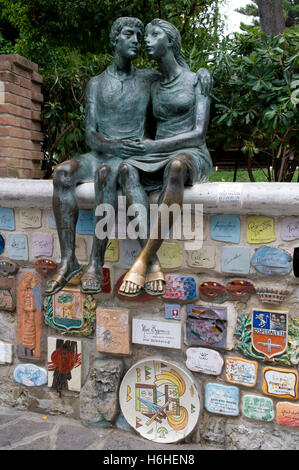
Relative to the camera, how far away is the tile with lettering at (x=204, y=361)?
86.0 inches

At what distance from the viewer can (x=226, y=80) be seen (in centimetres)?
284

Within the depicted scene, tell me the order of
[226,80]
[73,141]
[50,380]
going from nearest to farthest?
[50,380]
[226,80]
[73,141]

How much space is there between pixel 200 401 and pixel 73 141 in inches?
87.9

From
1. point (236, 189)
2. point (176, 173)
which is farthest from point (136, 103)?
point (236, 189)

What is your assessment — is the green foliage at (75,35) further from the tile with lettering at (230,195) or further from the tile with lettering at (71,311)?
the tile with lettering at (230,195)

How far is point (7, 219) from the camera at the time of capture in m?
2.63

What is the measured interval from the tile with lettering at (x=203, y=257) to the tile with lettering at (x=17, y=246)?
1.02m

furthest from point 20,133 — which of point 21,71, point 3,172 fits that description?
point 21,71

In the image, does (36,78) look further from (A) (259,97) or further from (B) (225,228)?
(B) (225,228)

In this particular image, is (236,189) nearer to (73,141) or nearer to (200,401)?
(200,401)

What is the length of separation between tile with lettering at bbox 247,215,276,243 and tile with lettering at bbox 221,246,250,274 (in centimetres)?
7

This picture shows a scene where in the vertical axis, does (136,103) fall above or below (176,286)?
above

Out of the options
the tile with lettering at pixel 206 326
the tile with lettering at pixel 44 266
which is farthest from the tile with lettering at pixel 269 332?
the tile with lettering at pixel 44 266

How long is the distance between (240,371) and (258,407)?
191 millimetres
